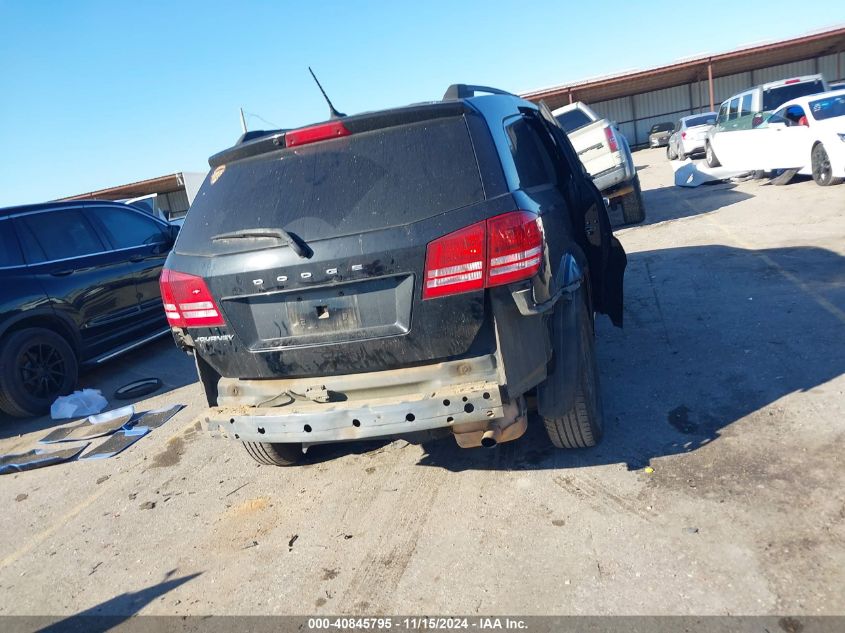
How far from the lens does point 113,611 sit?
3107 millimetres

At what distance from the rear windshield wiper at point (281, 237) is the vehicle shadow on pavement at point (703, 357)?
172 cm

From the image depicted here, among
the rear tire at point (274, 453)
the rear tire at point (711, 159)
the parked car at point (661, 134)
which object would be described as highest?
the rear tire at point (274, 453)

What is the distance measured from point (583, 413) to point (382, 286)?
54.7 inches

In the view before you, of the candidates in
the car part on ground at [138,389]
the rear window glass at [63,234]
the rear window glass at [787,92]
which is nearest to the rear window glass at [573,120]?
the rear window glass at [787,92]

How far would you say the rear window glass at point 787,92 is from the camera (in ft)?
46.0

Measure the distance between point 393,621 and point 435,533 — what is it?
24.7 inches

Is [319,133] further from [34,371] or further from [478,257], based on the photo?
[34,371]

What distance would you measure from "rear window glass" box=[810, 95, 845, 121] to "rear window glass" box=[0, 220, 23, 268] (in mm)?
12563

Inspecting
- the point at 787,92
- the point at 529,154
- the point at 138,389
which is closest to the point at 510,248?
the point at 529,154

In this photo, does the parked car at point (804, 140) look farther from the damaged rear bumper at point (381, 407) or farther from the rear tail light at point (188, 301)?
the rear tail light at point (188, 301)

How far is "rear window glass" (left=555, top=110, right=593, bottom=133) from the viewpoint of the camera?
39.3ft

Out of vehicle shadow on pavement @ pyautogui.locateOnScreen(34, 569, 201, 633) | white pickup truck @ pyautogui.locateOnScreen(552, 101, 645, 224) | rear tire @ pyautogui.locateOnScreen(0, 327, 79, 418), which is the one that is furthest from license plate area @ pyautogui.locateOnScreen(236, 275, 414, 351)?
white pickup truck @ pyautogui.locateOnScreen(552, 101, 645, 224)

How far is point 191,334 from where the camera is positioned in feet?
11.1

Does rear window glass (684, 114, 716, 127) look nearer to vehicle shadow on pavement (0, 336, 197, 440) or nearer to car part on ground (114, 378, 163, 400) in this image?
vehicle shadow on pavement (0, 336, 197, 440)
